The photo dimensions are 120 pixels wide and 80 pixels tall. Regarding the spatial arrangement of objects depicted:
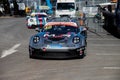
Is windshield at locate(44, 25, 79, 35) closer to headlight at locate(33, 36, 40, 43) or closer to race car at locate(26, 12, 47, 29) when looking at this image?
headlight at locate(33, 36, 40, 43)

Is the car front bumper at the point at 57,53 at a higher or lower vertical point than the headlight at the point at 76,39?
lower

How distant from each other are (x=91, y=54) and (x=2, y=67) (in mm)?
4273

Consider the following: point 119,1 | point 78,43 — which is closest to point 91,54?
point 78,43

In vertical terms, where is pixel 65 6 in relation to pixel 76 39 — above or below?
below

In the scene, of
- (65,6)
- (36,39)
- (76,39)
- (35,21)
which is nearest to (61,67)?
(76,39)

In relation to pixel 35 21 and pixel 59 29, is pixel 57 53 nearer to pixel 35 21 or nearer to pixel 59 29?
pixel 59 29

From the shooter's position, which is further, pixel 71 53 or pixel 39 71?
pixel 71 53

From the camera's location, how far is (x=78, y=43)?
1368 cm

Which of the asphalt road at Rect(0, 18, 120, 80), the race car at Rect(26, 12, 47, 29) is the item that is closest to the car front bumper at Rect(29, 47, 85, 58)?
the asphalt road at Rect(0, 18, 120, 80)

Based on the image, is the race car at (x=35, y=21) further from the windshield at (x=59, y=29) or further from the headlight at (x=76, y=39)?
the headlight at (x=76, y=39)

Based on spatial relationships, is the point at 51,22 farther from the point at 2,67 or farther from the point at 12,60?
the point at 2,67

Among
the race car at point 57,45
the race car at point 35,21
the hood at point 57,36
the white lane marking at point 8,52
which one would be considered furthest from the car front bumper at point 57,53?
the race car at point 35,21

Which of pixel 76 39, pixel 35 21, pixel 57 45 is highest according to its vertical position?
pixel 76 39

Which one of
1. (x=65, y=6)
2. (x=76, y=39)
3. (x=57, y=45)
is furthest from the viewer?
(x=65, y=6)
